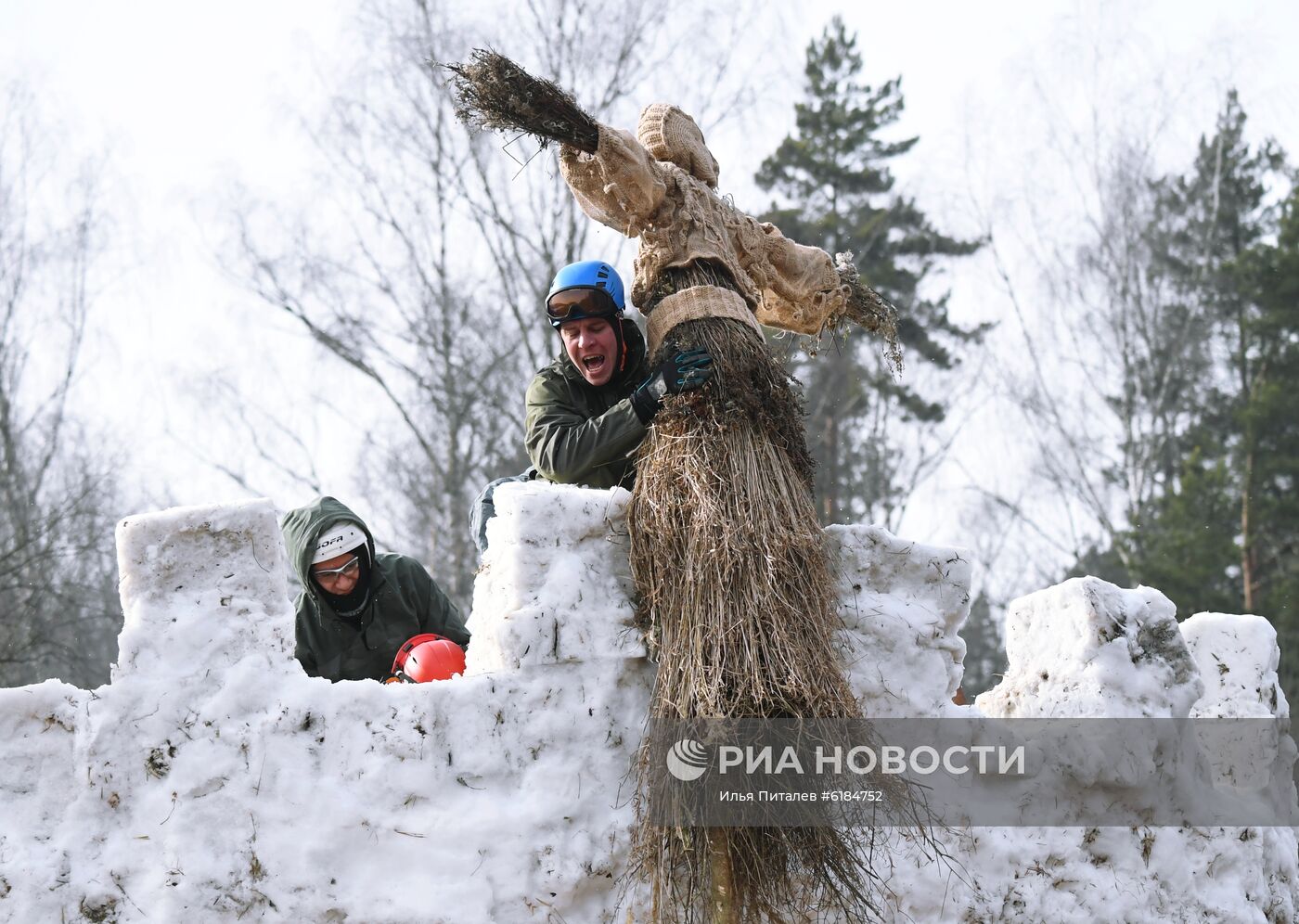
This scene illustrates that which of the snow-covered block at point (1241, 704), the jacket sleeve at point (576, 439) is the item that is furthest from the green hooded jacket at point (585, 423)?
the snow-covered block at point (1241, 704)

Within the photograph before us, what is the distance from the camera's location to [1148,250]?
51.7 ft

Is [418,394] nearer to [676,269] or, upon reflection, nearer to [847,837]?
[676,269]

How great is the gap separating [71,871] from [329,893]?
514 millimetres

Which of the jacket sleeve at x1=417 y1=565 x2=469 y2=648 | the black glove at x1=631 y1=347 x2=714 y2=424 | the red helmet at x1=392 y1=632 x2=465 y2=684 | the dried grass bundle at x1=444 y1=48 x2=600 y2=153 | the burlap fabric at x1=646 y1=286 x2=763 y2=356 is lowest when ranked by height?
the red helmet at x1=392 y1=632 x2=465 y2=684

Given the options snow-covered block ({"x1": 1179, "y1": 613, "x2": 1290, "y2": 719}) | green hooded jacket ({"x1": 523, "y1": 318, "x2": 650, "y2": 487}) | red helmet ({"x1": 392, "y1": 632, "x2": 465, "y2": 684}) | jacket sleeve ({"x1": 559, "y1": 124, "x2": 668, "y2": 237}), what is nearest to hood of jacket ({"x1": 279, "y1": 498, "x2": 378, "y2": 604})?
red helmet ({"x1": 392, "y1": 632, "x2": 465, "y2": 684})

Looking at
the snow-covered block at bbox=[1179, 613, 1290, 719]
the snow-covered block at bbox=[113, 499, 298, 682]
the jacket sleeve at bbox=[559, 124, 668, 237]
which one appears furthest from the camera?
the snow-covered block at bbox=[1179, 613, 1290, 719]

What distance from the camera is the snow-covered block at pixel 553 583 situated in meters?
3.01

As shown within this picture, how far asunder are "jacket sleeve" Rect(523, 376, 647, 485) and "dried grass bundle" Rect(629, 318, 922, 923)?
82 mm

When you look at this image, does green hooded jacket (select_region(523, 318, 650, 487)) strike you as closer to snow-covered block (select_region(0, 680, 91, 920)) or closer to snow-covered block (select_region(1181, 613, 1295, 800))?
snow-covered block (select_region(0, 680, 91, 920))

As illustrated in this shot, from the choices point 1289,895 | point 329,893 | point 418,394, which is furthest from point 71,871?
point 418,394

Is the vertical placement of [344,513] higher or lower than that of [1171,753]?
higher

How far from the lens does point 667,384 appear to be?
328 centimetres

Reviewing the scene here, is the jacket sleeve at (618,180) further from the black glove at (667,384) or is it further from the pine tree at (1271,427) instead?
the pine tree at (1271,427)

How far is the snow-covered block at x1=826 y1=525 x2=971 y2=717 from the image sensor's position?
11.0 ft
